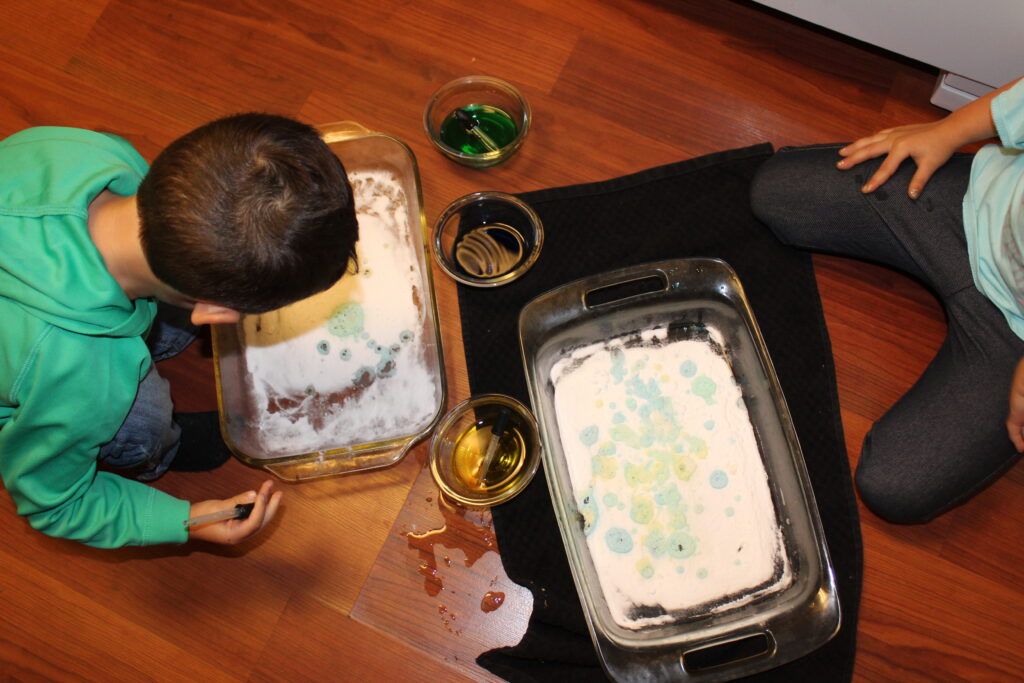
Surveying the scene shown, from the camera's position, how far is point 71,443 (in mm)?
676

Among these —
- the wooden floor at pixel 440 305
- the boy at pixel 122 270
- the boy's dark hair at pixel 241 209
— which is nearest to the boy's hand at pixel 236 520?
the boy at pixel 122 270

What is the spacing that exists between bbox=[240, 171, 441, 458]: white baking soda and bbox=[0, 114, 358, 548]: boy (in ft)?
0.38

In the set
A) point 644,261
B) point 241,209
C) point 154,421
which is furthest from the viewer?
point 644,261

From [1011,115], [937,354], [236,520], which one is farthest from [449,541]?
[1011,115]

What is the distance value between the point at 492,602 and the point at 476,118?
0.62 metres

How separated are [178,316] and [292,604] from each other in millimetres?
381

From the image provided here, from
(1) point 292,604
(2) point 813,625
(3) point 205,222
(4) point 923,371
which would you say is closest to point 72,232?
(3) point 205,222

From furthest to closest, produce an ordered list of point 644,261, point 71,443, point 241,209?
point 644,261 < point 71,443 < point 241,209

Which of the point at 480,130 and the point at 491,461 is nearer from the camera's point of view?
the point at 491,461

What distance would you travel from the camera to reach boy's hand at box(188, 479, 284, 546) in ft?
2.48

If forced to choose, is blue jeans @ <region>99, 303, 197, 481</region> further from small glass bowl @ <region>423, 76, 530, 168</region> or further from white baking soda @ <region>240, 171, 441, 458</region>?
small glass bowl @ <region>423, 76, 530, 168</region>

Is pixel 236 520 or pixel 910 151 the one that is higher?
pixel 910 151

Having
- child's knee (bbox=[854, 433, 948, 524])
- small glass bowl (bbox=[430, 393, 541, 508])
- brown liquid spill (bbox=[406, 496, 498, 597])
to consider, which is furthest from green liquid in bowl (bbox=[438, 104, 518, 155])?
child's knee (bbox=[854, 433, 948, 524])

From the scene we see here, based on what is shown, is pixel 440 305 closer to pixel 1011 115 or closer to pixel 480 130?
pixel 480 130
